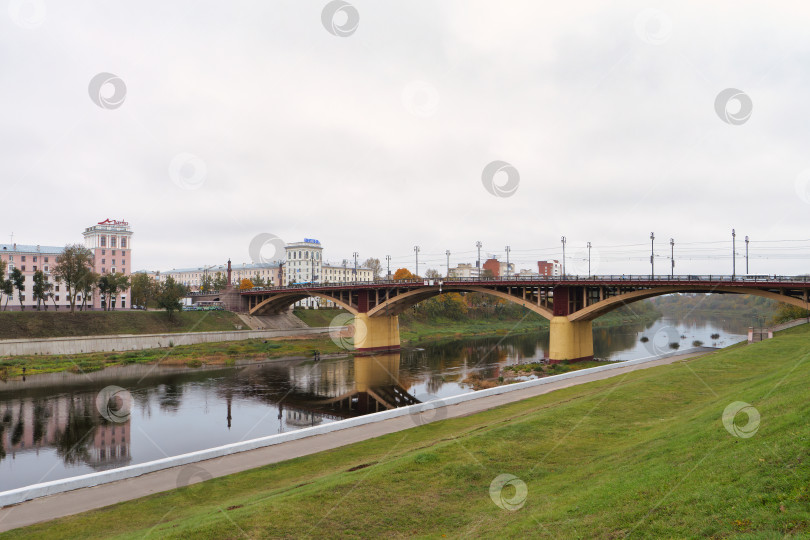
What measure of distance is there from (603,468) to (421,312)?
8209 centimetres

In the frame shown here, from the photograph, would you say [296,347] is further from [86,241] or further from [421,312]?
[86,241]

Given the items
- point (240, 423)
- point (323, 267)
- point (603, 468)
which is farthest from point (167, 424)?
point (323, 267)

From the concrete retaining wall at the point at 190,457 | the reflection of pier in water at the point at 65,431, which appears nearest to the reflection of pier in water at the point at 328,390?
the reflection of pier in water at the point at 65,431

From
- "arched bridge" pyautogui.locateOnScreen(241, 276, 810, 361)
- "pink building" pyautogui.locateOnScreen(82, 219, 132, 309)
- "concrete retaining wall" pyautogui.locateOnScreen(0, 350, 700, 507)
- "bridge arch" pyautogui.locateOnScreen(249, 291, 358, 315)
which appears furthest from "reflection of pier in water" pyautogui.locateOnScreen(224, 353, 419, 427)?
"pink building" pyautogui.locateOnScreen(82, 219, 132, 309)

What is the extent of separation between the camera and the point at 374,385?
→ 133 ft

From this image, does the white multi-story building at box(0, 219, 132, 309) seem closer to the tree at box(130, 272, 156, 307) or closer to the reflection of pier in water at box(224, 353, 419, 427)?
the tree at box(130, 272, 156, 307)

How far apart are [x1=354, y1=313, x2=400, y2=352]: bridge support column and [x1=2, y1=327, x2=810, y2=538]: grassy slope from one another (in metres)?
43.3

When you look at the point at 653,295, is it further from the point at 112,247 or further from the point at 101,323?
the point at 112,247

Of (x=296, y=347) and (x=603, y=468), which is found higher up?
(x=603, y=468)

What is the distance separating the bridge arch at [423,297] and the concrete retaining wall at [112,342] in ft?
62.6

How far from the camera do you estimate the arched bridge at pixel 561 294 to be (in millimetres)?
38781

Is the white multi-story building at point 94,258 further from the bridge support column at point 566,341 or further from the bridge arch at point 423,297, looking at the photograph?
the bridge support column at point 566,341

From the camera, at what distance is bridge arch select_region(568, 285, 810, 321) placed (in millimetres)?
37312

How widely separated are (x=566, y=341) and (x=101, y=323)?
169ft
